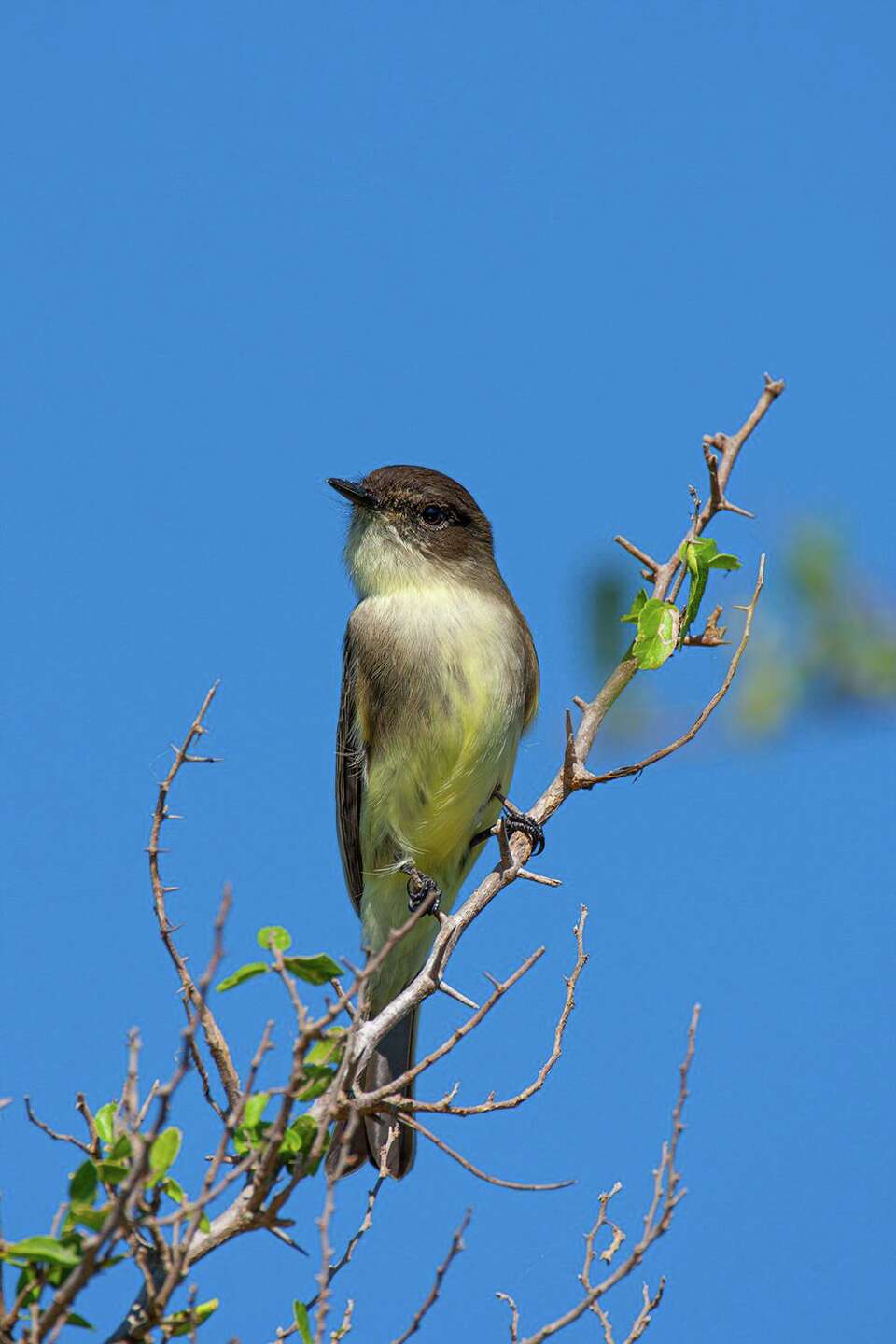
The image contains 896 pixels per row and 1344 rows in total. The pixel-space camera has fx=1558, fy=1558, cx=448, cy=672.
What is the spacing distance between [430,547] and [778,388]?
2.33m

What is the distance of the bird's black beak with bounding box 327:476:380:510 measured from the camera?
6.10 metres

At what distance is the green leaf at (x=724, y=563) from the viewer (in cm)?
387

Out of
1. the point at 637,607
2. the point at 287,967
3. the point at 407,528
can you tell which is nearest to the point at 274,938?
the point at 287,967

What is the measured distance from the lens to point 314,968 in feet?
10.3

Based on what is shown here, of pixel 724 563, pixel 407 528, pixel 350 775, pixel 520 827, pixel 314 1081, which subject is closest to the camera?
pixel 314 1081

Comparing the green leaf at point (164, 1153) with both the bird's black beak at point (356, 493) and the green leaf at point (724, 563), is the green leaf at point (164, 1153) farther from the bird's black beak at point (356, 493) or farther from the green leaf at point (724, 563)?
the bird's black beak at point (356, 493)

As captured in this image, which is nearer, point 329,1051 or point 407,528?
point 329,1051

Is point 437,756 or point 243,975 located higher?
point 437,756

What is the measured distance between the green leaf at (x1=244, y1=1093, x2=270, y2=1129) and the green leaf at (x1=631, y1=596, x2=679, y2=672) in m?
1.54

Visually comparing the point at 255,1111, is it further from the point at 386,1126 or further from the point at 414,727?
the point at 414,727

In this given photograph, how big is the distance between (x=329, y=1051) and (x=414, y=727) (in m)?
2.46

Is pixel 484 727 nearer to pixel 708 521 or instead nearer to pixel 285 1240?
pixel 708 521

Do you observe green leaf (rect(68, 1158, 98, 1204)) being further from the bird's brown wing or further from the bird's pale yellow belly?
the bird's brown wing

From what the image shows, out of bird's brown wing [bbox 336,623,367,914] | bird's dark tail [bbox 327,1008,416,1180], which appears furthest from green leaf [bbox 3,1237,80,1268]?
bird's brown wing [bbox 336,623,367,914]
